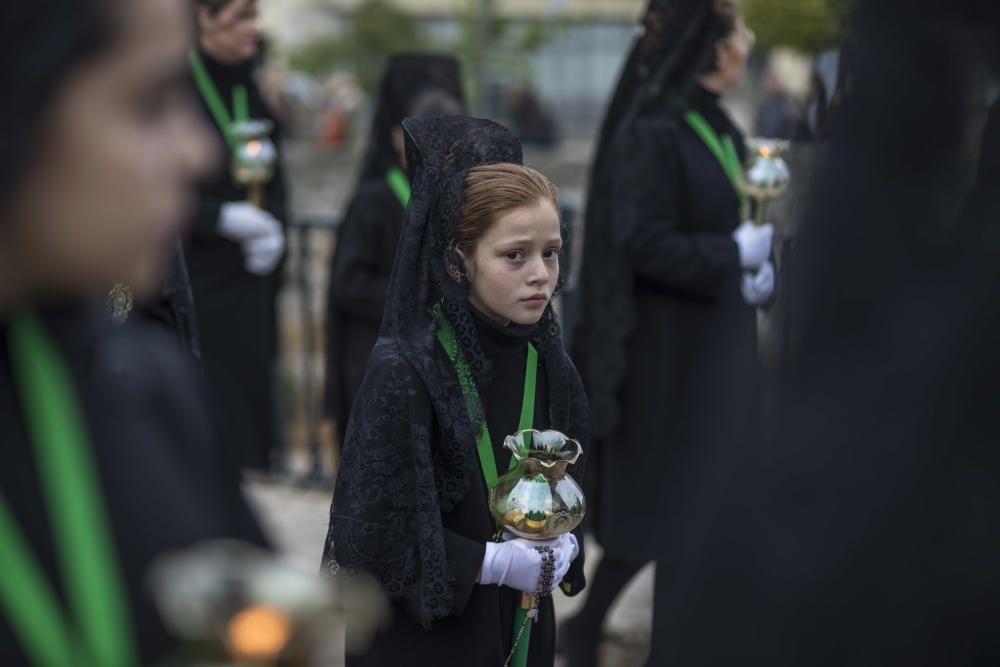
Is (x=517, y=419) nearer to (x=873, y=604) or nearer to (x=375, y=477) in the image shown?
(x=375, y=477)

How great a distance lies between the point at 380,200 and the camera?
5000mm

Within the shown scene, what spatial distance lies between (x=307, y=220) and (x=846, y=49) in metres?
5.59

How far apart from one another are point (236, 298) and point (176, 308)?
3081mm

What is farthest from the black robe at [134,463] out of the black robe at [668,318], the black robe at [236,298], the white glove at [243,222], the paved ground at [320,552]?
the white glove at [243,222]

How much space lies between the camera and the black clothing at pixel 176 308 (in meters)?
3.09

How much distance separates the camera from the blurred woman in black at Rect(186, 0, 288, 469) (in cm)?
570

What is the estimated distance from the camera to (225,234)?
230 inches

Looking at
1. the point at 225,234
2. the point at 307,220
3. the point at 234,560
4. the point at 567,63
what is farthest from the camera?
the point at 567,63

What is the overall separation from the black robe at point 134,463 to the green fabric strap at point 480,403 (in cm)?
124

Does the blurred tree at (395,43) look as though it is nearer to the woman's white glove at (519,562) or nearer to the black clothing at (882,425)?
the woman's white glove at (519,562)

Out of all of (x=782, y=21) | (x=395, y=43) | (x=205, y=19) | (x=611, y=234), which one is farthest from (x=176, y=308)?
(x=395, y=43)

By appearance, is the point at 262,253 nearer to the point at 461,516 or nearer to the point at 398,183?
the point at 398,183

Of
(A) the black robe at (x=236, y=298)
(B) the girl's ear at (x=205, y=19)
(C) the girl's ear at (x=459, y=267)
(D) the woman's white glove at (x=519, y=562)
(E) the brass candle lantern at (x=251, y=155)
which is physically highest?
(B) the girl's ear at (x=205, y=19)

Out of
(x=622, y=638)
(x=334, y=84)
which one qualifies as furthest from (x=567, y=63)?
(x=622, y=638)
